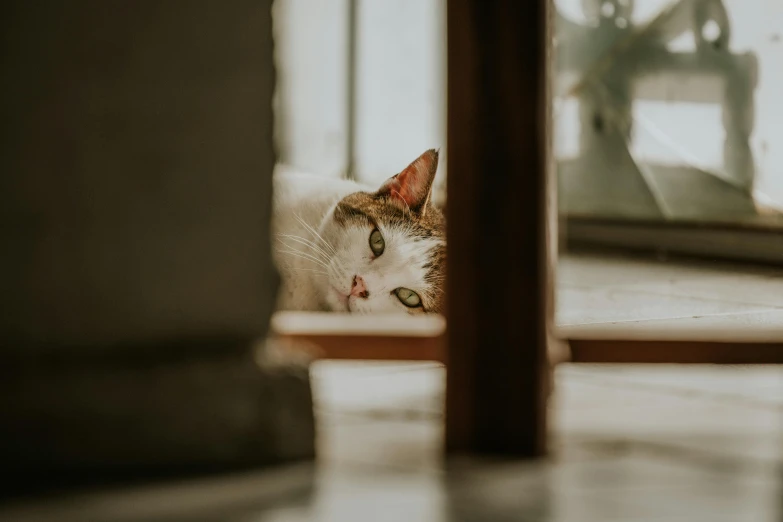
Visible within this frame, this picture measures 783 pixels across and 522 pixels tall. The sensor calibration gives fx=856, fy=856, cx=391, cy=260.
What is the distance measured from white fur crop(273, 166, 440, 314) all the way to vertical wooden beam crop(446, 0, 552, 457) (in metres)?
0.67

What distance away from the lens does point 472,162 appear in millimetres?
819

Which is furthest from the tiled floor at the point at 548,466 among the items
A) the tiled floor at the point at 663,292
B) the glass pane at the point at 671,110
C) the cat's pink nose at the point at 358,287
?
the glass pane at the point at 671,110

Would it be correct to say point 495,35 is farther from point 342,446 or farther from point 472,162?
point 342,446

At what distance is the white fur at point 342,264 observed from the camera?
1.49 metres

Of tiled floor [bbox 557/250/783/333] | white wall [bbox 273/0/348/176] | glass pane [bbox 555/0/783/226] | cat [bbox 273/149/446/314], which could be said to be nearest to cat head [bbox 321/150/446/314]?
cat [bbox 273/149/446/314]

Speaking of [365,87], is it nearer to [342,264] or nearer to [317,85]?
[317,85]

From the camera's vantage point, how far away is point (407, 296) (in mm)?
1564

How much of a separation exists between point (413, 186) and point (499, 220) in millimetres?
686

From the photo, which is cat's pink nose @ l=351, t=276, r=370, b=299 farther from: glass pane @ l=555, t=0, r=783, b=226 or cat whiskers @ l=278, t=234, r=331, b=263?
glass pane @ l=555, t=0, r=783, b=226

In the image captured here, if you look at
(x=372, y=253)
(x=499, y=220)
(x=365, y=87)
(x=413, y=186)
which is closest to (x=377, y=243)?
(x=372, y=253)

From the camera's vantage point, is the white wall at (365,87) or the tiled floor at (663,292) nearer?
the white wall at (365,87)

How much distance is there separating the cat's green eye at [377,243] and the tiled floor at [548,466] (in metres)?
0.31

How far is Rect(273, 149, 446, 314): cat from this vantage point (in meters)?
1.50

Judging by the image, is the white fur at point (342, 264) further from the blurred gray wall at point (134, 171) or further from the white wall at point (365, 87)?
the blurred gray wall at point (134, 171)
